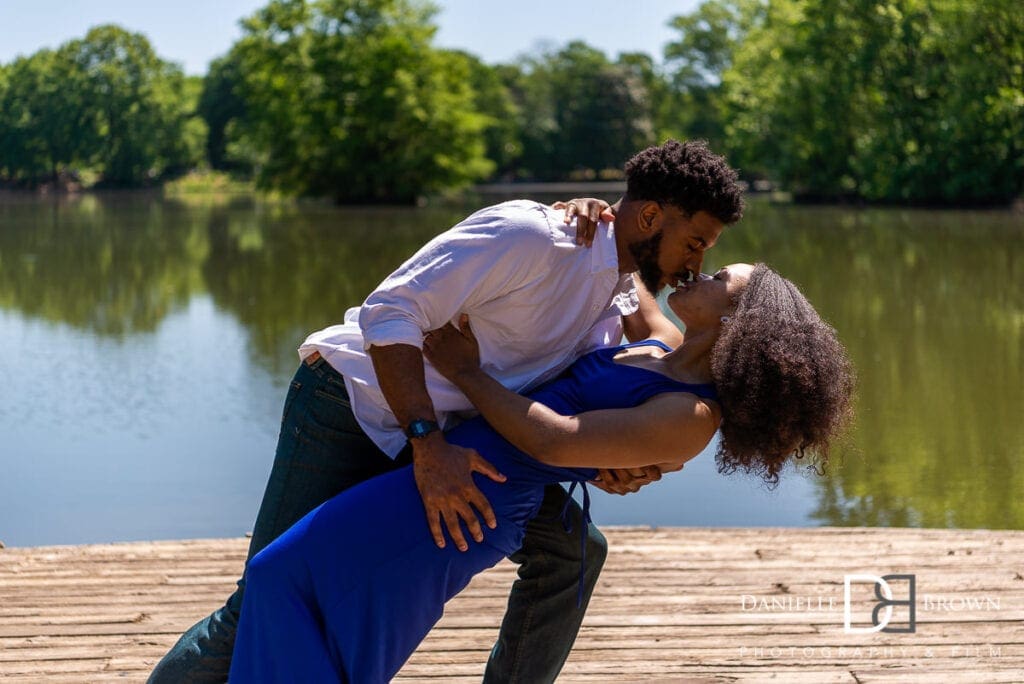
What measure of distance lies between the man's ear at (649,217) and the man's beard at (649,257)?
0.04ft

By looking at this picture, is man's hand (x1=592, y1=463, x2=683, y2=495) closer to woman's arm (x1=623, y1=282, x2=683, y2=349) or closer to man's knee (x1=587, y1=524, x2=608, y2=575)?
man's knee (x1=587, y1=524, x2=608, y2=575)

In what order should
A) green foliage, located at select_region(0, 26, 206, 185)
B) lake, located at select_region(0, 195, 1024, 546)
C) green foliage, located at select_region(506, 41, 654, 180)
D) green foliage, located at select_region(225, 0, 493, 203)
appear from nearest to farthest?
lake, located at select_region(0, 195, 1024, 546) → green foliage, located at select_region(225, 0, 493, 203) → green foliage, located at select_region(0, 26, 206, 185) → green foliage, located at select_region(506, 41, 654, 180)

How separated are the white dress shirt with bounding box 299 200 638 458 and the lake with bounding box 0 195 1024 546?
2.07 ft

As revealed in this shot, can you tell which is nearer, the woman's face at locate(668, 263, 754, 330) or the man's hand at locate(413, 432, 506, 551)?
the man's hand at locate(413, 432, 506, 551)

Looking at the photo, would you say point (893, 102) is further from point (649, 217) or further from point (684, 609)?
point (649, 217)

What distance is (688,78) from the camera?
6800 centimetres

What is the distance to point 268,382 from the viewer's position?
412 inches

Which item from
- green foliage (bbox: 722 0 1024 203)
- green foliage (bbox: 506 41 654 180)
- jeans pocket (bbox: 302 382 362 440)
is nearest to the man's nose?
jeans pocket (bbox: 302 382 362 440)

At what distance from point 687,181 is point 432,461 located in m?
0.73

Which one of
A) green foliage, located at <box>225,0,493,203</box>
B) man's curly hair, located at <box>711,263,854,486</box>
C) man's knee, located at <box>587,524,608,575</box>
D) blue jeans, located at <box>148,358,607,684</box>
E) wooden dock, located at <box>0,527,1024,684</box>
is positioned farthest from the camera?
green foliage, located at <box>225,0,493,203</box>

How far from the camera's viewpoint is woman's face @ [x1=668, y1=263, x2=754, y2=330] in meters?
2.48

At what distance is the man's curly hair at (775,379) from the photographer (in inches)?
90.5

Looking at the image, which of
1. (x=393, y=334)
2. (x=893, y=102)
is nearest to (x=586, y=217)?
(x=393, y=334)

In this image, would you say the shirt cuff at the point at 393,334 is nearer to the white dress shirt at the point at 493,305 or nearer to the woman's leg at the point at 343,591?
the white dress shirt at the point at 493,305
